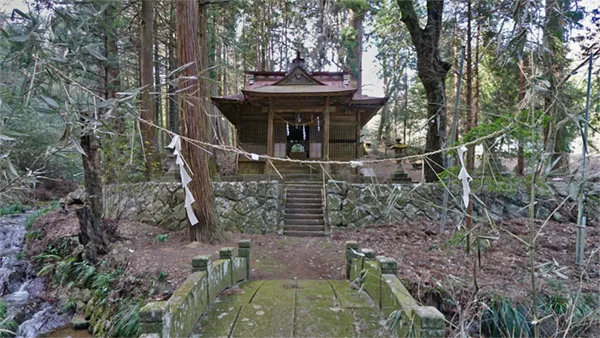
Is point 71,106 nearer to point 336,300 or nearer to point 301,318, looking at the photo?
point 301,318

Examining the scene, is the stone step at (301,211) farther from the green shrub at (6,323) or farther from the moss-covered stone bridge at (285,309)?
the green shrub at (6,323)

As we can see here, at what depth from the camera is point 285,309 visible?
3.49m

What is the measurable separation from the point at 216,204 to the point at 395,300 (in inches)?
249

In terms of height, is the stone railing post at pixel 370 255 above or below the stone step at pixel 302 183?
below

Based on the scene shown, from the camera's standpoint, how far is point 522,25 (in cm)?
188

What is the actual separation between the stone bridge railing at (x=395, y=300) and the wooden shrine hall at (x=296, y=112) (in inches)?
275

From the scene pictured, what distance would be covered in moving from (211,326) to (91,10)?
2.87 metres

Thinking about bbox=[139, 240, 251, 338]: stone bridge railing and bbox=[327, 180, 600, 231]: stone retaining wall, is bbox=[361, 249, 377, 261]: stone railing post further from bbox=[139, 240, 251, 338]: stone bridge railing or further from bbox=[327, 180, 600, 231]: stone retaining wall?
bbox=[327, 180, 600, 231]: stone retaining wall

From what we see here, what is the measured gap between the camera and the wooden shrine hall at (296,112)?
1109 centimetres

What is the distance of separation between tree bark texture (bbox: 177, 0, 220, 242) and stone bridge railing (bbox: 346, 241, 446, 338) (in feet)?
10.7

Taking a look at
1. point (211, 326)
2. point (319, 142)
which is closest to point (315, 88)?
point (319, 142)

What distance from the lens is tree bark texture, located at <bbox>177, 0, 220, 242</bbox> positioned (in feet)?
19.6

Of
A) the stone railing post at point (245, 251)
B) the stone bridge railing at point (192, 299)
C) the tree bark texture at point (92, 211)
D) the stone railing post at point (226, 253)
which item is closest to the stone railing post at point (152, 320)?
the stone bridge railing at point (192, 299)

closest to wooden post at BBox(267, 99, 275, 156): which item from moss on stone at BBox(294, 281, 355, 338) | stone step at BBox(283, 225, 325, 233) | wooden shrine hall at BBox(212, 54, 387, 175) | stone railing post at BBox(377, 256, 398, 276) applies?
wooden shrine hall at BBox(212, 54, 387, 175)
